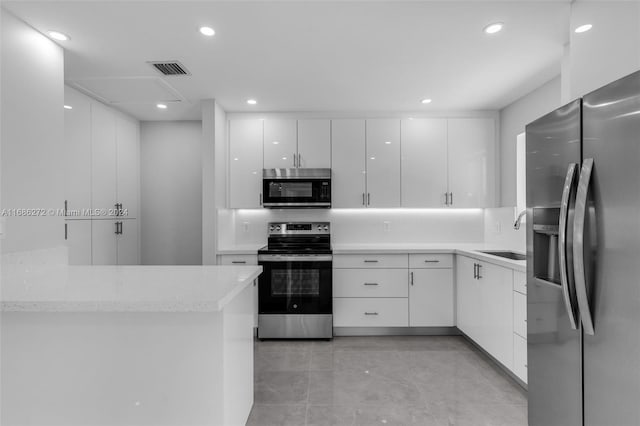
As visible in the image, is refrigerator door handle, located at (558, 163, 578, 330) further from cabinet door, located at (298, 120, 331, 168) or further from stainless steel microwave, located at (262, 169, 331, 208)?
cabinet door, located at (298, 120, 331, 168)

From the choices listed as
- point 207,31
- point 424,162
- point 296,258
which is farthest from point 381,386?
point 207,31

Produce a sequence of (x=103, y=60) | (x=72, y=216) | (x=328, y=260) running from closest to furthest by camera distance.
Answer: (x=103, y=60) < (x=72, y=216) < (x=328, y=260)

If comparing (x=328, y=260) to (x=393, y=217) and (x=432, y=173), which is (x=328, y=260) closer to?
(x=393, y=217)

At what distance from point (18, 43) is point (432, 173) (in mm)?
3547

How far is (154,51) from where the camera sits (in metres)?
2.26

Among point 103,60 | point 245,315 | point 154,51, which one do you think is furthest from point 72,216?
point 245,315

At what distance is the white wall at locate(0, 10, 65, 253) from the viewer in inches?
71.2

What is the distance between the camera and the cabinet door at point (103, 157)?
309 centimetres

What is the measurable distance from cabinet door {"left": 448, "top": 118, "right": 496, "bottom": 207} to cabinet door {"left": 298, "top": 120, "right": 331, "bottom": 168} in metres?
1.39

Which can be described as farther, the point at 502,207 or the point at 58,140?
the point at 502,207

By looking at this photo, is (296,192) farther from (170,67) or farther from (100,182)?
(100,182)

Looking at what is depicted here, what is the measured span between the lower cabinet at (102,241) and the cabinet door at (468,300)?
141 inches

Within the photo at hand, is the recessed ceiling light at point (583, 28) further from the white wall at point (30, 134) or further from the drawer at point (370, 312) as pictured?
the white wall at point (30, 134)

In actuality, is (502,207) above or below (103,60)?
below
